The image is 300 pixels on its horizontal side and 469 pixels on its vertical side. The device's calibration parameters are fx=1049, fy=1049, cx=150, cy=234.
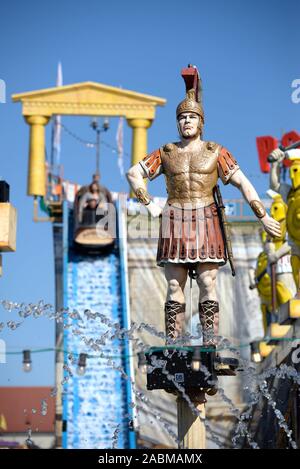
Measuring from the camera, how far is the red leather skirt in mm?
6684

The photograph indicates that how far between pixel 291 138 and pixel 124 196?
4154mm

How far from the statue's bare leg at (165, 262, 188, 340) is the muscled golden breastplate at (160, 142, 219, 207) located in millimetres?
442

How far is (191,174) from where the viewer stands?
6.86m

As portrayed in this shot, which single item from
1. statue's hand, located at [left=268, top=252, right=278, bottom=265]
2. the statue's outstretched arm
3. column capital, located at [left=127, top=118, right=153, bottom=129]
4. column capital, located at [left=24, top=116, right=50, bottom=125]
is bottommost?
the statue's outstretched arm

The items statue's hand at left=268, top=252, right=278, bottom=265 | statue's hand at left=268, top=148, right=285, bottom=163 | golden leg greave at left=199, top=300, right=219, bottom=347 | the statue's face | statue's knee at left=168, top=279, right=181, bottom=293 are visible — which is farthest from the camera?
statue's hand at left=268, top=252, right=278, bottom=265

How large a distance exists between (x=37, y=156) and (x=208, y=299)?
20910 mm

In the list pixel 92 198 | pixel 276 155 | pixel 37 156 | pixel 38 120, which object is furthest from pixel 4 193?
pixel 38 120

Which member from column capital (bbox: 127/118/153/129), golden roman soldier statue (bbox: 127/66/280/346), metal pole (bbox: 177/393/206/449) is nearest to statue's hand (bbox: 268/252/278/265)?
golden roman soldier statue (bbox: 127/66/280/346)

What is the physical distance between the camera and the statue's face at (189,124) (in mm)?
6934

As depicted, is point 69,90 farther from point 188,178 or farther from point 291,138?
point 188,178

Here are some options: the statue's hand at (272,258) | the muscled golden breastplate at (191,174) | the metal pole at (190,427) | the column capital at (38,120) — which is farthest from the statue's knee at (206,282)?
the column capital at (38,120)

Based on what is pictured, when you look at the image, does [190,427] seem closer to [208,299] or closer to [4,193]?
[208,299]

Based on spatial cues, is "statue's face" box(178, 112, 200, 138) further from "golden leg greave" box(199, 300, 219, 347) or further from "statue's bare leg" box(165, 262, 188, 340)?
"golden leg greave" box(199, 300, 219, 347)
